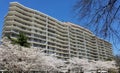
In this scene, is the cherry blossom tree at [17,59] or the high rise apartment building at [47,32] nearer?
the cherry blossom tree at [17,59]

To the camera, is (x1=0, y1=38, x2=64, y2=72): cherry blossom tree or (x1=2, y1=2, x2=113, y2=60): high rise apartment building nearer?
(x1=0, y1=38, x2=64, y2=72): cherry blossom tree

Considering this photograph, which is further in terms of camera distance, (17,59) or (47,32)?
(47,32)

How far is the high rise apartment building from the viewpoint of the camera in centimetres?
5594

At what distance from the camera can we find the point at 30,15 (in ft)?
205

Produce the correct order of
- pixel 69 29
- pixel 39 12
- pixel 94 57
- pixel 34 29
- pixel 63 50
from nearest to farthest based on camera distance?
pixel 34 29
pixel 39 12
pixel 63 50
pixel 69 29
pixel 94 57

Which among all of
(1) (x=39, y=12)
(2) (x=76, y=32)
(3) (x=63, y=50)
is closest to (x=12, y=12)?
(1) (x=39, y=12)

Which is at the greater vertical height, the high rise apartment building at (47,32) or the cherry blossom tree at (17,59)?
the high rise apartment building at (47,32)

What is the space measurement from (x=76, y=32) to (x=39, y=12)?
21871 mm

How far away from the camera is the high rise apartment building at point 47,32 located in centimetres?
5594

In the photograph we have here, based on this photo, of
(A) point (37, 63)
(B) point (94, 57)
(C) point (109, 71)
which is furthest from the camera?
(B) point (94, 57)

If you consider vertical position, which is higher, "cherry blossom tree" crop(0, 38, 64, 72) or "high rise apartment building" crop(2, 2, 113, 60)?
"high rise apartment building" crop(2, 2, 113, 60)

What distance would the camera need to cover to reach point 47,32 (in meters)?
67.2

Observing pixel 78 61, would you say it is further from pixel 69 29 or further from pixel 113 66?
pixel 69 29

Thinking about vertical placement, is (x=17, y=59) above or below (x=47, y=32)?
below
